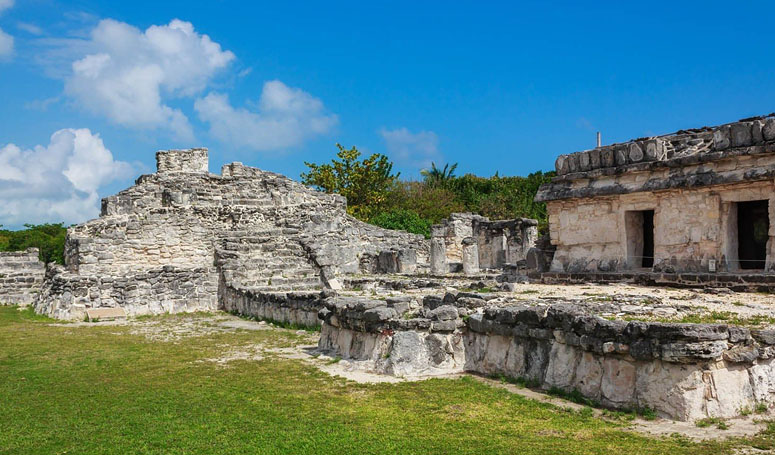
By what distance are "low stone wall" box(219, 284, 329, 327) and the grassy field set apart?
270 centimetres

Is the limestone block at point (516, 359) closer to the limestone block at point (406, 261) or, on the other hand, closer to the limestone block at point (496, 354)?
the limestone block at point (496, 354)

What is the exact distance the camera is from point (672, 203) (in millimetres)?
10758

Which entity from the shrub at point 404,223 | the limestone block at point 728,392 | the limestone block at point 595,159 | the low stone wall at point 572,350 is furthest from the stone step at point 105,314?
the shrub at point 404,223

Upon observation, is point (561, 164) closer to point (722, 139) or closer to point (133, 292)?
point (722, 139)

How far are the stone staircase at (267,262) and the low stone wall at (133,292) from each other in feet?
2.31

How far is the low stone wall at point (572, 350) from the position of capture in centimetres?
514

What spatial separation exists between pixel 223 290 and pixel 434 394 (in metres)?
10.8

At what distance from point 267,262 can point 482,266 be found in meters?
10.1

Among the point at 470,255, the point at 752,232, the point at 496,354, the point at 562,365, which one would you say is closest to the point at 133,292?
the point at 470,255

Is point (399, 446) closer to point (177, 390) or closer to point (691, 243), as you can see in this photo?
point (177, 390)

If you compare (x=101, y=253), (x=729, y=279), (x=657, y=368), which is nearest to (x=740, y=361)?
(x=657, y=368)

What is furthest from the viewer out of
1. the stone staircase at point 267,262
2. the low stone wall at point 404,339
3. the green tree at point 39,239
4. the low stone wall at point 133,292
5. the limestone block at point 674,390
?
the green tree at point 39,239

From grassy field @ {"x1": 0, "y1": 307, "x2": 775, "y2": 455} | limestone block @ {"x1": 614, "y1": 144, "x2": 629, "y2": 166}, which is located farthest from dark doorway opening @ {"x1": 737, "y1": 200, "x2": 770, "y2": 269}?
grassy field @ {"x1": 0, "y1": 307, "x2": 775, "y2": 455}

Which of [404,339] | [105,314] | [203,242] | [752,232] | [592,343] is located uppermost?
[752,232]
